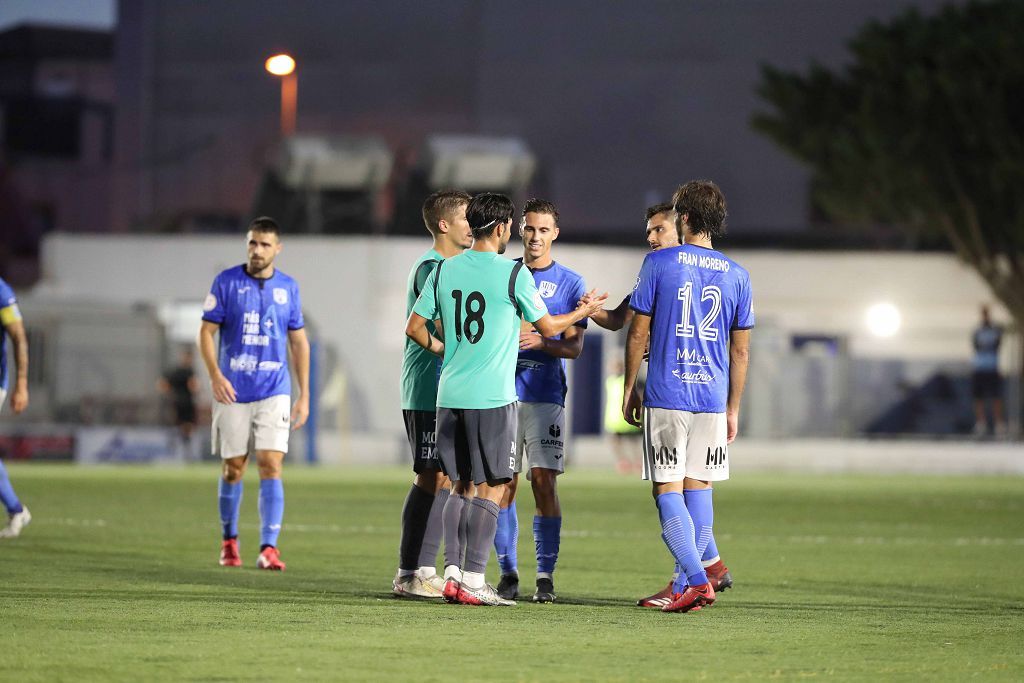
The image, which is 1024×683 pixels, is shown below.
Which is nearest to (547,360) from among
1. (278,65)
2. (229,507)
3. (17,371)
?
(229,507)

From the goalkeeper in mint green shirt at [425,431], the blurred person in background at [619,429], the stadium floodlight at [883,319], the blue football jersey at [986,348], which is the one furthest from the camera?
the stadium floodlight at [883,319]

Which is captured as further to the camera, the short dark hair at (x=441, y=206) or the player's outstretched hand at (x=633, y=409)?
the short dark hair at (x=441, y=206)

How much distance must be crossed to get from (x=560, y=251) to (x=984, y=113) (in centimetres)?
927

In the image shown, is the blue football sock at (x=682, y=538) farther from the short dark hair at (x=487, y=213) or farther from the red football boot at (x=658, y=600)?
the short dark hair at (x=487, y=213)

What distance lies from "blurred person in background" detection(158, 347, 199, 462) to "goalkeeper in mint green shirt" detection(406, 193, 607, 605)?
21188 mm

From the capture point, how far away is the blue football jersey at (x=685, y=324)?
29.6 ft

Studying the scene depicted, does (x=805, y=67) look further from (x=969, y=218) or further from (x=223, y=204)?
(x=223, y=204)

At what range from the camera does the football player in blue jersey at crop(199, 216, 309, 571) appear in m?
11.4

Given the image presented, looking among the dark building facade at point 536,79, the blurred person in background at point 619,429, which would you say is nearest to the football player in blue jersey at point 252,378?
the blurred person in background at point 619,429

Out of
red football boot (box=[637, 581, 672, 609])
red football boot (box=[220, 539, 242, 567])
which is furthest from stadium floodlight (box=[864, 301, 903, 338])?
red football boot (box=[637, 581, 672, 609])

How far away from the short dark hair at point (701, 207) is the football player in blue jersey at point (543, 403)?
742mm

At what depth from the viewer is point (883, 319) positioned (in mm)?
38469

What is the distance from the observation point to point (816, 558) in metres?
12.9

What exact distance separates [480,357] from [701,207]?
4.56 feet
